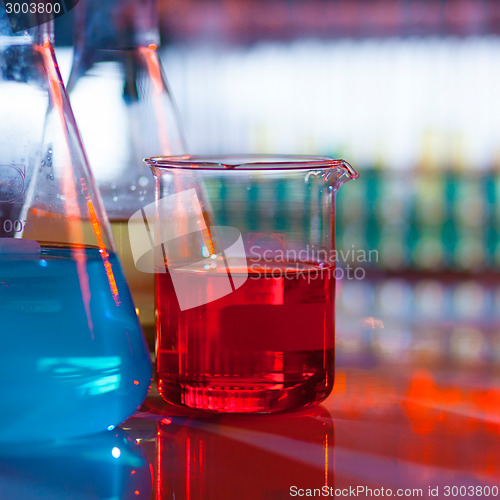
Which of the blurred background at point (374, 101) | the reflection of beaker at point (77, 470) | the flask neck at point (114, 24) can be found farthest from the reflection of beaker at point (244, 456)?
the blurred background at point (374, 101)

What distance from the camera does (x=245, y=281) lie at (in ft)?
1.74

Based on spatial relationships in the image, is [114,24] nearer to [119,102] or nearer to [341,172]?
[119,102]

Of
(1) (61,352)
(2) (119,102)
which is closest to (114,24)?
(2) (119,102)

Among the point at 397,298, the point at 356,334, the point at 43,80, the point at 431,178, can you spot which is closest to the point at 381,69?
the point at 431,178

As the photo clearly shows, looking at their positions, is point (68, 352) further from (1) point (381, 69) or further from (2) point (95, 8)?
(1) point (381, 69)

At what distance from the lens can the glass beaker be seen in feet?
1.72

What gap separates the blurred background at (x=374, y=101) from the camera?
9.48 ft

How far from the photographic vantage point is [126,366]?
0.48 metres

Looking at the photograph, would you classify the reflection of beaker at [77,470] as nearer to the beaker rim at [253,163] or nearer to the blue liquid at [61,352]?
the blue liquid at [61,352]

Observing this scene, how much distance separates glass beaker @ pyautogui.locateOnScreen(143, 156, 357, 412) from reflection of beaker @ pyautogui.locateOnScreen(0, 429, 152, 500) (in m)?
0.08

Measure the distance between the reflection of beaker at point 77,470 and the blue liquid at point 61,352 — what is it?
0.05 ft

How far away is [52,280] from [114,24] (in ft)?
1.28

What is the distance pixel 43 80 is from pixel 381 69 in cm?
269

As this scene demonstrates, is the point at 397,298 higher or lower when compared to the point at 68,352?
lower
